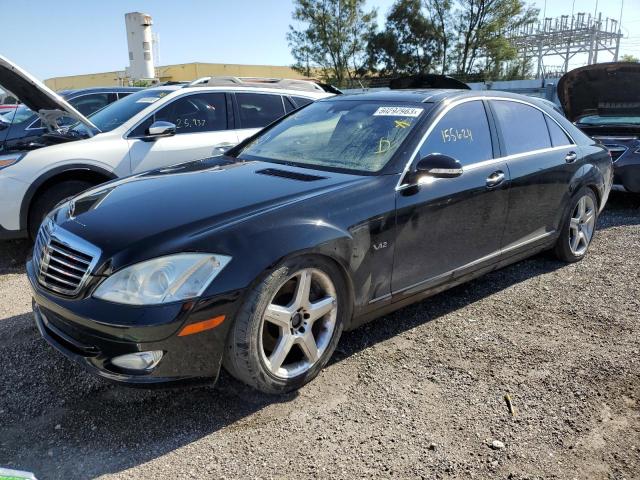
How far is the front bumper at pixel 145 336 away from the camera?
2355 mm

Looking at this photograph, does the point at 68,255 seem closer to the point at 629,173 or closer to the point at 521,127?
the point at 521,127

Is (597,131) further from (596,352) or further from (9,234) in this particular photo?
(9,234)

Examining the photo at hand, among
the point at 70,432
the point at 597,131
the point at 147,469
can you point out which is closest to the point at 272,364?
the point at 147,469

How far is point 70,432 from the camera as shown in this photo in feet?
8.39

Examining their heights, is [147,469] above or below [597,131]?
below

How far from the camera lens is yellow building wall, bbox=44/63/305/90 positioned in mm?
50656

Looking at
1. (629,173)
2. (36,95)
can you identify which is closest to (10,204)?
(36,95)

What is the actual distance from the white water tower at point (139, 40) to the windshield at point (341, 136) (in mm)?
35812

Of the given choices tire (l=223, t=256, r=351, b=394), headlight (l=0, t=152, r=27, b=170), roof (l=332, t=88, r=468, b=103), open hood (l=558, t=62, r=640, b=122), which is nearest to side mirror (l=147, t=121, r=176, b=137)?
headlight (l=0, t=152, r=27, b=170)

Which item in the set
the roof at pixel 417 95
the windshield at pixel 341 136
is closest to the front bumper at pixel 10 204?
the windshield at pixel 341 136

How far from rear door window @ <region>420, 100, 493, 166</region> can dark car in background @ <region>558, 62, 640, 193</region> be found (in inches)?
154

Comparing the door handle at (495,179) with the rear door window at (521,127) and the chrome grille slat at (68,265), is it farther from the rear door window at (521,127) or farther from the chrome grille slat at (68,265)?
the chrome grille slat at (68,265)

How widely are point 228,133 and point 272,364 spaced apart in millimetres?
4028

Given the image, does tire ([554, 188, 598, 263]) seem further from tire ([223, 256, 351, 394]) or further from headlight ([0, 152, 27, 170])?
headlight ([0, 152, 27, 170])
